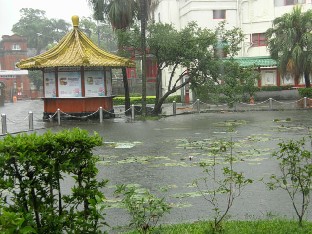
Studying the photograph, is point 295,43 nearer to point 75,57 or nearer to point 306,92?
point 306,92

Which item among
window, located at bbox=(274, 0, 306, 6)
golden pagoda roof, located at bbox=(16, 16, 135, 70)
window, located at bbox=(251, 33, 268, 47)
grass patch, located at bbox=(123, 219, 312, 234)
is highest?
window, located at bbox=(274, 0, 306, 6)

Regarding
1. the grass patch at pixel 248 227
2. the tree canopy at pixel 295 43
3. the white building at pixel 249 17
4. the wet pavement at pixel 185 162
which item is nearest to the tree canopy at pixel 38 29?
the white building at pixel 249 17

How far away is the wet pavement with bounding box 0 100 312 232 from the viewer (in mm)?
7086

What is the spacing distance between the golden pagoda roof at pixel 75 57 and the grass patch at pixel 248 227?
792 inches

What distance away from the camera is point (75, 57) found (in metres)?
26.1

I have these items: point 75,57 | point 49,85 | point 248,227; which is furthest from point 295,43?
point 248,227

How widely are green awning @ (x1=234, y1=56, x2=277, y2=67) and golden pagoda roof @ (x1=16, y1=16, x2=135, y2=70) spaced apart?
15.4 meters

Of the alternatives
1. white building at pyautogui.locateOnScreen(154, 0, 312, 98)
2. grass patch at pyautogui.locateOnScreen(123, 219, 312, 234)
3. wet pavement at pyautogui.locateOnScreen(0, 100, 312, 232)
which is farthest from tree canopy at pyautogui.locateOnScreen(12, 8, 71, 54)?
grass patch at pyautogui.locateOnScreen(123, 219, 312, 234)

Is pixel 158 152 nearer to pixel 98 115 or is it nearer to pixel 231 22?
pixel 98 115

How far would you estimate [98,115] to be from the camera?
26.6 m

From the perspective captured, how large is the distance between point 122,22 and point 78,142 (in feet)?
82.0

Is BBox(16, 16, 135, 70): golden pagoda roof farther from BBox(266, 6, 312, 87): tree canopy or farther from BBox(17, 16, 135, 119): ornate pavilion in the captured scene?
BBox(266, 6, 312, 87): tree canopy

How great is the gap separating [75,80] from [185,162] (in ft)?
53.3

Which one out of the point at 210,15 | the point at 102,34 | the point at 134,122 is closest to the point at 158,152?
the point at 134,122
